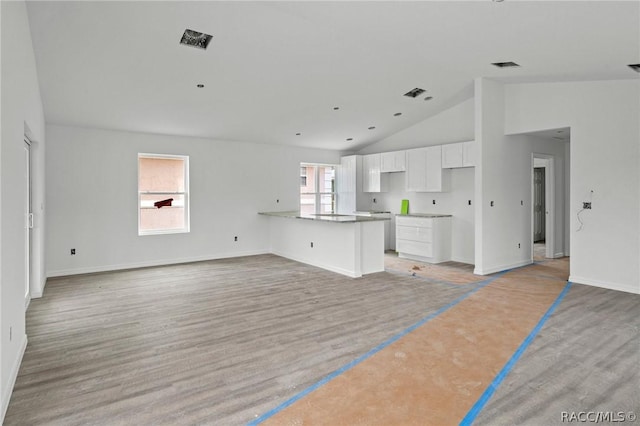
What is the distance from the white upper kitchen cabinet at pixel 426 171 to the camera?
23.3 ft

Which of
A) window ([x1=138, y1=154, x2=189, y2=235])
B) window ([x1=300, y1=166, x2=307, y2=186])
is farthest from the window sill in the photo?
window ([x1=300, y1=166, x2=307, y2=186])

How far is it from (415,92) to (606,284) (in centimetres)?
398

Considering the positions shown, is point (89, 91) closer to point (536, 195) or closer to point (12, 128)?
point (12, 128)

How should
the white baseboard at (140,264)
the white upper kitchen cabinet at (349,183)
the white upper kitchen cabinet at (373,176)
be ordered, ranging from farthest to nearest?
the white upper kitchen cabinet at (349,183) → the white upper kitchen cabinet at (373,176) → the white baseboard at (140,264)

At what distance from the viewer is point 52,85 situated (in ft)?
15.2

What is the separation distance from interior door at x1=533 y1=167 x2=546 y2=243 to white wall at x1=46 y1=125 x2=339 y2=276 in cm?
615

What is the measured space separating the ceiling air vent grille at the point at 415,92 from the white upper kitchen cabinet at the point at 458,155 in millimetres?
1261

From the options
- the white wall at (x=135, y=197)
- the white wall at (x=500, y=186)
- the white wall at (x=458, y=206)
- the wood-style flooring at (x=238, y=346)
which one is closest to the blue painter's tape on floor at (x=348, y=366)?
the wood-style flooring at (x=238, y=346)

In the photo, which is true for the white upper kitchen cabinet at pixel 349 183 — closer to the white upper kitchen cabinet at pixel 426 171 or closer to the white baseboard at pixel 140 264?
the white upper kitchen cabinet at pixel 426 171

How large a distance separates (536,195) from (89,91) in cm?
983

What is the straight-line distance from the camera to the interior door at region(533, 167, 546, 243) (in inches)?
367

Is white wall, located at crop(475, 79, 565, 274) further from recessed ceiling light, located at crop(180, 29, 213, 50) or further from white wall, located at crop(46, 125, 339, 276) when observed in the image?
white wall, located at crop(46, 125, 339, 276)

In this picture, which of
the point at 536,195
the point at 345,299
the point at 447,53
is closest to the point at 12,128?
the point at 345,299

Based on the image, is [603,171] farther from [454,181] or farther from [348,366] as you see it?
[348,366]
